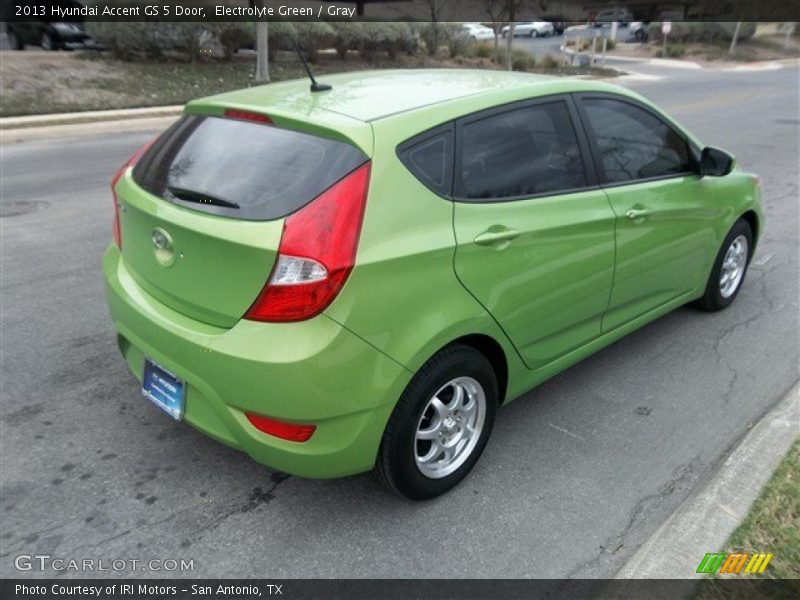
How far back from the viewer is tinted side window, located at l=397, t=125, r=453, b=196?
2.63m

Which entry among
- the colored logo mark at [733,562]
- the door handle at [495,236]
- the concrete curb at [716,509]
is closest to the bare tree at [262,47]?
the door handle at [495,236]

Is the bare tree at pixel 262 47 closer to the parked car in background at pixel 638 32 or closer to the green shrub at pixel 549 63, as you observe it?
the green shrub at pixel 549 63

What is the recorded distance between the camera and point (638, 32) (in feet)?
154

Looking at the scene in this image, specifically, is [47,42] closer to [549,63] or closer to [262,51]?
[262,51]

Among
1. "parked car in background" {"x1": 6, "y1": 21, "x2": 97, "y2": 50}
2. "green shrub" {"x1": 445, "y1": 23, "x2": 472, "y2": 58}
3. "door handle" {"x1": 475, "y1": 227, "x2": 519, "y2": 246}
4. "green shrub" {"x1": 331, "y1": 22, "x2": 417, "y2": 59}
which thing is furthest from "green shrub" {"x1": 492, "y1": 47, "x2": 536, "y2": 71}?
"door handle" {"x1": 475, "y1": 227, "x2": 519, "y2": 246}

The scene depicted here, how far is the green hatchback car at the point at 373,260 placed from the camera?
240cm

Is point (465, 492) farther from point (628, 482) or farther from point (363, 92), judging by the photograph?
point (363, 92)

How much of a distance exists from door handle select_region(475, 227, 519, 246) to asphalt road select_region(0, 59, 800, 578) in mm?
1076

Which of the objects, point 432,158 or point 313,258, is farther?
point 432,158

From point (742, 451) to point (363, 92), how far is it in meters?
2.40

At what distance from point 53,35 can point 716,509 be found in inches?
823

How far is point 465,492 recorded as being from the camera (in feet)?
9.79

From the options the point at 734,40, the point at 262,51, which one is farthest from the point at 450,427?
the point at 734,40

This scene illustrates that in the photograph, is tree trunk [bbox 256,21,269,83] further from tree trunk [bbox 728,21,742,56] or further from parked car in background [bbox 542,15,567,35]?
tree trunk [bbox 728,21,742,56]
